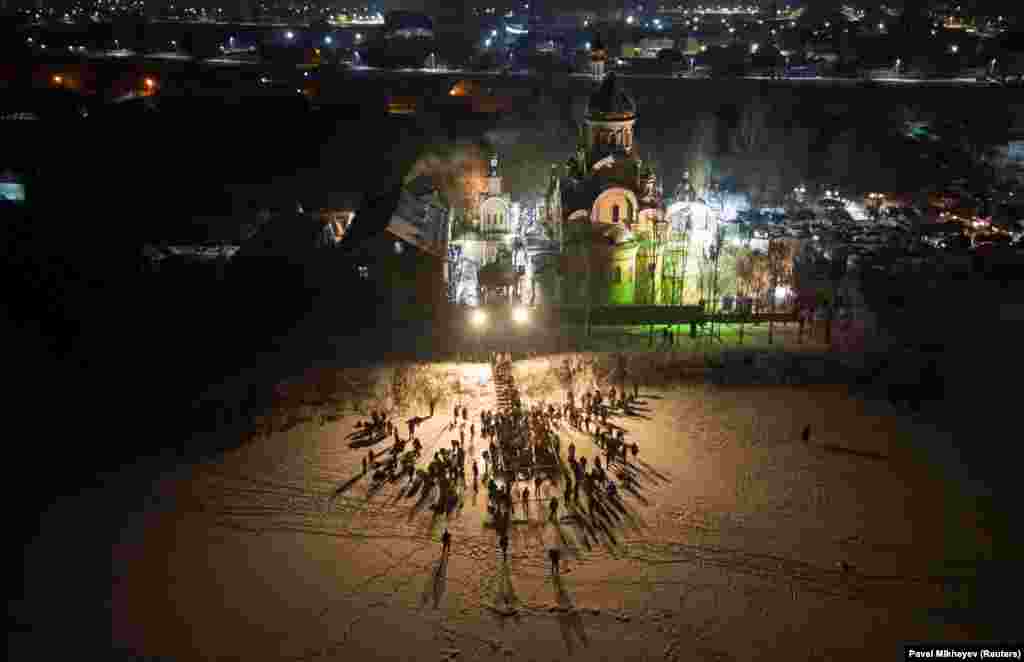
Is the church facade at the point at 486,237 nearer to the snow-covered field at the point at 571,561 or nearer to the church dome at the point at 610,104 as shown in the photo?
the church dome at the point at 610,104

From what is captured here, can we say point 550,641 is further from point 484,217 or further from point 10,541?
point 484,217

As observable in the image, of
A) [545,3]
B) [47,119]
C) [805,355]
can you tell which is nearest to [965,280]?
[805,355]

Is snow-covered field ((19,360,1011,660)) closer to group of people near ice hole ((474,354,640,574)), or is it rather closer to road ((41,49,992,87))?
group of people near ice hole ((474,354,640,574))

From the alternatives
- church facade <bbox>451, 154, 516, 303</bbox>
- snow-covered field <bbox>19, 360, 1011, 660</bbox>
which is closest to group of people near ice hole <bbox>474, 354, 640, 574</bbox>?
snow-covered field <bbox>19, 360, 1011, 660</bbox>

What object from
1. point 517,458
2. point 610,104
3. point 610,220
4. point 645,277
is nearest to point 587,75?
point 610,104

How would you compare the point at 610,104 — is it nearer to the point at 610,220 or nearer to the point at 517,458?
the point at 610,220

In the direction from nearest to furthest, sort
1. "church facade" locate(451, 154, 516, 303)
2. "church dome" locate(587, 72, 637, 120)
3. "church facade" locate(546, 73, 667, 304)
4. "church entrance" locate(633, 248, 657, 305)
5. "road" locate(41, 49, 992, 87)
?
"church facade" locate(546, 73, 667, 304), "church entrance" locate(633, 248, 657, 305), "church dome" locate(587, 72, 637, 120), "church facade" locate(451, 154, 516, 303), "road" locate(41, 49, 992, 87)

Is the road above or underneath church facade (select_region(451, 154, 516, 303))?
above
